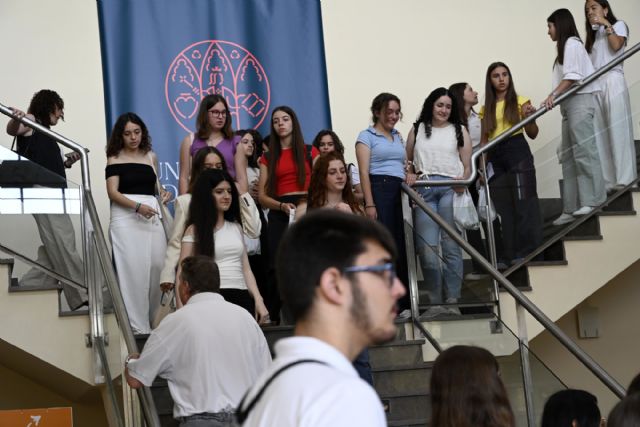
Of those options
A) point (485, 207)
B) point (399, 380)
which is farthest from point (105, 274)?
point (485, 207)

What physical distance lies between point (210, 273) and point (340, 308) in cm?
245

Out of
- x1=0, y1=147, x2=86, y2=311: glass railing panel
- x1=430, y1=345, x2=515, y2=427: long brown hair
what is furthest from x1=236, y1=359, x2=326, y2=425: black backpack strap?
Answer: x1=0, y1=147, x2=86, y2=311: glass railing panel

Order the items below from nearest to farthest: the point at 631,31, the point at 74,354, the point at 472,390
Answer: the point at 472,390, the point at 74,354, the point at 631,31

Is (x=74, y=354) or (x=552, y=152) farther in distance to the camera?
(x=552, y=152)

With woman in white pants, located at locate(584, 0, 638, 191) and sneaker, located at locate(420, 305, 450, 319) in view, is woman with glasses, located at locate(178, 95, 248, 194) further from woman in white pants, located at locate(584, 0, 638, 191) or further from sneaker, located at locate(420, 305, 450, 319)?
woman in white pants, located at locate(584, 0, 638, 191)

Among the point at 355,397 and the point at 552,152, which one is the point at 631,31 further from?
the point at 355,397

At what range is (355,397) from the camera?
62.2 inches

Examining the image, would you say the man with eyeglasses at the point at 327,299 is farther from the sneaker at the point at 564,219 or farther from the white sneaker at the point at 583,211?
the white sneaker at the point at 583,211

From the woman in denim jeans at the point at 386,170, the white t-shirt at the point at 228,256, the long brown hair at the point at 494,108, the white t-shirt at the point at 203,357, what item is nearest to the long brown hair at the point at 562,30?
the long brown hair at the point at 494,108

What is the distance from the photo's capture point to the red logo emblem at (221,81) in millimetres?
7754

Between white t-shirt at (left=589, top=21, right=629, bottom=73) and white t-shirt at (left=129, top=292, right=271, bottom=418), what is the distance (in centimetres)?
425

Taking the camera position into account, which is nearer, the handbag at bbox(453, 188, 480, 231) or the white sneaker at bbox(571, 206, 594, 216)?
the handbag at bbox(453, 188, 480, 231)

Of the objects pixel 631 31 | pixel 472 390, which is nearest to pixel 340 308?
pixel 472 390

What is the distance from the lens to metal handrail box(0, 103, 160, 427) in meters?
4.38
